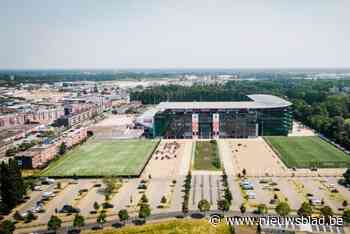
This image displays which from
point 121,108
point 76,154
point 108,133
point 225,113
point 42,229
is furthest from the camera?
point 121,108

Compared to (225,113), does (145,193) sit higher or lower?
lower

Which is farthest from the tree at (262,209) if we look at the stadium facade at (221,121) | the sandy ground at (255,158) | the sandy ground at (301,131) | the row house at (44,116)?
the row house at (44,116)

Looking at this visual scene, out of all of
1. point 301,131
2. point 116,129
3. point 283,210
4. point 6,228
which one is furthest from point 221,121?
point 6,228

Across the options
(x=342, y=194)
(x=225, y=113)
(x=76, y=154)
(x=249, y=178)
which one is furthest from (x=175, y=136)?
(x=342, y=194)

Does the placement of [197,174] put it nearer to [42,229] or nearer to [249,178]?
[249,178]

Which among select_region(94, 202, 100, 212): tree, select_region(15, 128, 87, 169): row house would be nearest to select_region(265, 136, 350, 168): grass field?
select_region(94, 202, 100, 212): tree

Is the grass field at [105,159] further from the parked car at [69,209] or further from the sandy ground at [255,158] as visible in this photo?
the sandy ground at [255,158]

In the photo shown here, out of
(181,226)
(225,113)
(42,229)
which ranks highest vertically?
(225,113)
